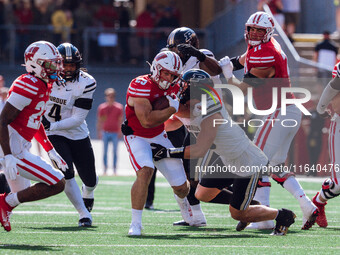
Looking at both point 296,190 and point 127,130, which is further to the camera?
point 296,190

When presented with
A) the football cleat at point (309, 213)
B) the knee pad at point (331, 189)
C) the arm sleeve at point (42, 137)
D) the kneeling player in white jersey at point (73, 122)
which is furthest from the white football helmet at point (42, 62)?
the knee pad at point (331, 189)

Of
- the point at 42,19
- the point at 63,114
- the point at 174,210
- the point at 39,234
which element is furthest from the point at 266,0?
the point at 39,234

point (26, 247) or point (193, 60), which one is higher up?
point (193, 60)

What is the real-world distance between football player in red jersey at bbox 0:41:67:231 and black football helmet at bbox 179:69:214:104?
3.72 ft

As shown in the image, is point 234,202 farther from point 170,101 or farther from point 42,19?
point 42,19

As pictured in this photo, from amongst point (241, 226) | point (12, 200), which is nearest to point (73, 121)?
point (12, 200)

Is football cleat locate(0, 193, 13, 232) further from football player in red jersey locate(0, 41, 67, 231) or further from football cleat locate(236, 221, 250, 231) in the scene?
football cleat locate(236, 221, 250, 231)

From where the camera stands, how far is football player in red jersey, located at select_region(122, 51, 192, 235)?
24.1ft

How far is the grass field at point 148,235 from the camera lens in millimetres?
6441

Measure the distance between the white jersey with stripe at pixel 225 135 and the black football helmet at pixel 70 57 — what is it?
1.49 meters

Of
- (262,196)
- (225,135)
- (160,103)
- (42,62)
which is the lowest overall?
(262,196)

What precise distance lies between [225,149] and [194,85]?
24.7 inches

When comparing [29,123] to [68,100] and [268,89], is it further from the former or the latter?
[268,89]

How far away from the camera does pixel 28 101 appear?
6848 millimetres
